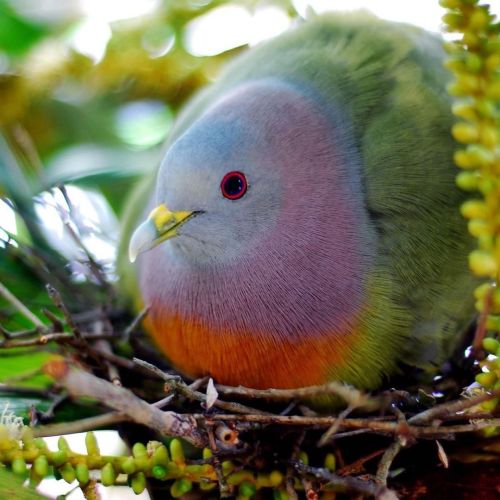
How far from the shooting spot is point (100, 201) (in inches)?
70.2

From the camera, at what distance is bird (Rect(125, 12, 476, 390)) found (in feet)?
4.26

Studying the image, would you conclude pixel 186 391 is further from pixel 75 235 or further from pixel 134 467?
pixel 75 235

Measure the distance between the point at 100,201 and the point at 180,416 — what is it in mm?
878

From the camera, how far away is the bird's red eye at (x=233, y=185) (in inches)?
54.1

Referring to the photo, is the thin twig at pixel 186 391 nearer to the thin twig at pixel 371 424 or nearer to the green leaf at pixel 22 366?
the thin twig at pixel 371 424

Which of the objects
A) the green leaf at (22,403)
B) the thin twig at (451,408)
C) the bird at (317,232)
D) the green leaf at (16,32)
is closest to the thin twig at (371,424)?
the thin twig at (451,408)

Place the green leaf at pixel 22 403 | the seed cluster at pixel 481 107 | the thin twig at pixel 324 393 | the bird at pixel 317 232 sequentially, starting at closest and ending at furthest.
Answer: the seed cluster at pixel 481 107 → the thin twig at pixel 324 393 → the green leaf at pixel 22 403 → the bird at pixel 317 232

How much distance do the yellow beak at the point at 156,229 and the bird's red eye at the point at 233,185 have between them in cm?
7

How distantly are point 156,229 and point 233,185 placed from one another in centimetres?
15

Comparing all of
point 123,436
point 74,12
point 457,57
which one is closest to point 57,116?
point 74,12

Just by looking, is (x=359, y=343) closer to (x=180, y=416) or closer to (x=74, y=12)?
(x=180, y=416)

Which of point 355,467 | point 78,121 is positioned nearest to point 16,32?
point 78,121

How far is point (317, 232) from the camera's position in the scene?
1.36 m

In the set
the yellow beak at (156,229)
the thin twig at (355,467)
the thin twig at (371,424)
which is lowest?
the thin twig at (355,467)
